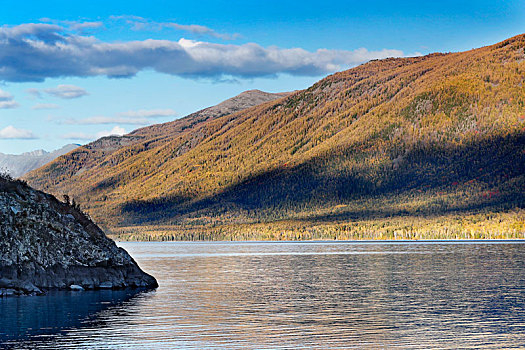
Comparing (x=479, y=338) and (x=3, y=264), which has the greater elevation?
(x=3, y=264)

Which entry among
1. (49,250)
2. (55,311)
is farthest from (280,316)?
(49,250)

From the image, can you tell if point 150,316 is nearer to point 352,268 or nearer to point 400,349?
point 400,349

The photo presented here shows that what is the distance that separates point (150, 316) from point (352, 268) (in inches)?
2631

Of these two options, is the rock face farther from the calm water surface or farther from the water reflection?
the calm water surface

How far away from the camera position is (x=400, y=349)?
4297 cm

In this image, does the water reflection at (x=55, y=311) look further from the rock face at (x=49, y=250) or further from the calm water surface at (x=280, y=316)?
the rock face at (x=49, y=250)

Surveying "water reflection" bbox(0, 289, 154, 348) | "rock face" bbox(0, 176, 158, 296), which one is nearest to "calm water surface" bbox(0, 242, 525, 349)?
"water reflection" bbox(0, 289, 154, 348)

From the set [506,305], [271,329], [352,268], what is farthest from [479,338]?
[352,268]

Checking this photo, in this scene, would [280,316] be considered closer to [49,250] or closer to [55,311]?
[55,311]

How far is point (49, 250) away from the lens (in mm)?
72250

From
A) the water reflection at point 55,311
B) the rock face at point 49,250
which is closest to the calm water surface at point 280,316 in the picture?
the water reflection at point 55,311

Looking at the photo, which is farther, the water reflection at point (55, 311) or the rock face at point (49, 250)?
the rock face at point (49, 250)

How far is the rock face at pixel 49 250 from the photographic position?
2761 inches

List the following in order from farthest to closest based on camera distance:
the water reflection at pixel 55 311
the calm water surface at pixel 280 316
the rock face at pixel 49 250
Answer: the rock face at pixel 49 250
the water reflection at pixel 55 311
the calm water surface at pixel 280 316
